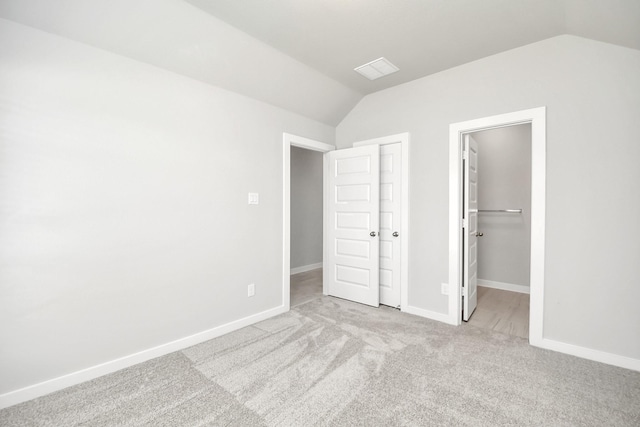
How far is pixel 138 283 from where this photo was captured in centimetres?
232

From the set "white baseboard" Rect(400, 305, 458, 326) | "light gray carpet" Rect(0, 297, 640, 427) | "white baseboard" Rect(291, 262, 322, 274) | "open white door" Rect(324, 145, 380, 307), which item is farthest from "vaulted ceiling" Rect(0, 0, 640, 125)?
"white baseboard" Rect(291, 262, 322, 274)

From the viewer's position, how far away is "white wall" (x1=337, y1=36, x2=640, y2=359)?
2230 millimetres

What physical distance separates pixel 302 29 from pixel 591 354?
3624 millimetres

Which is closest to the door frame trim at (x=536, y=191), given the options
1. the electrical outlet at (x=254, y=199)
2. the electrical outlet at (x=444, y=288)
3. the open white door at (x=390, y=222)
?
the electrical outlet at (x=444, y=288)

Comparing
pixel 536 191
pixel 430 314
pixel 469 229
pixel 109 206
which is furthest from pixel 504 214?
pixel 109 206

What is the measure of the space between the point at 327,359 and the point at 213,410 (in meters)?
0.92

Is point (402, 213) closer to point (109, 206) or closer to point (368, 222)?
point (368, 222)

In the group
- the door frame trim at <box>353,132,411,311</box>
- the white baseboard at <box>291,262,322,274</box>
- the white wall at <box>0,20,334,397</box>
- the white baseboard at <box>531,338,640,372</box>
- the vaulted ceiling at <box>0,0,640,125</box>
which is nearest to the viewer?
the white wall at <box>0,20,334,397</box>

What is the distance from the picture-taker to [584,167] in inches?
94.3

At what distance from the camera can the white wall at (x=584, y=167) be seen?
2230mm

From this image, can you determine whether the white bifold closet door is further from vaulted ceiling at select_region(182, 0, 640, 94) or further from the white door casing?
vaulted ceiling at select_region(182, 0, 640, 94)

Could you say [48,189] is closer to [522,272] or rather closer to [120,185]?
[120,185]

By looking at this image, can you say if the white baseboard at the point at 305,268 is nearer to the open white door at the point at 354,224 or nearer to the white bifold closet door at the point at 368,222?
the open white door at the point at 354,224

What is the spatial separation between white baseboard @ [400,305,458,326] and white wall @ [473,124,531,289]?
6.51ft
